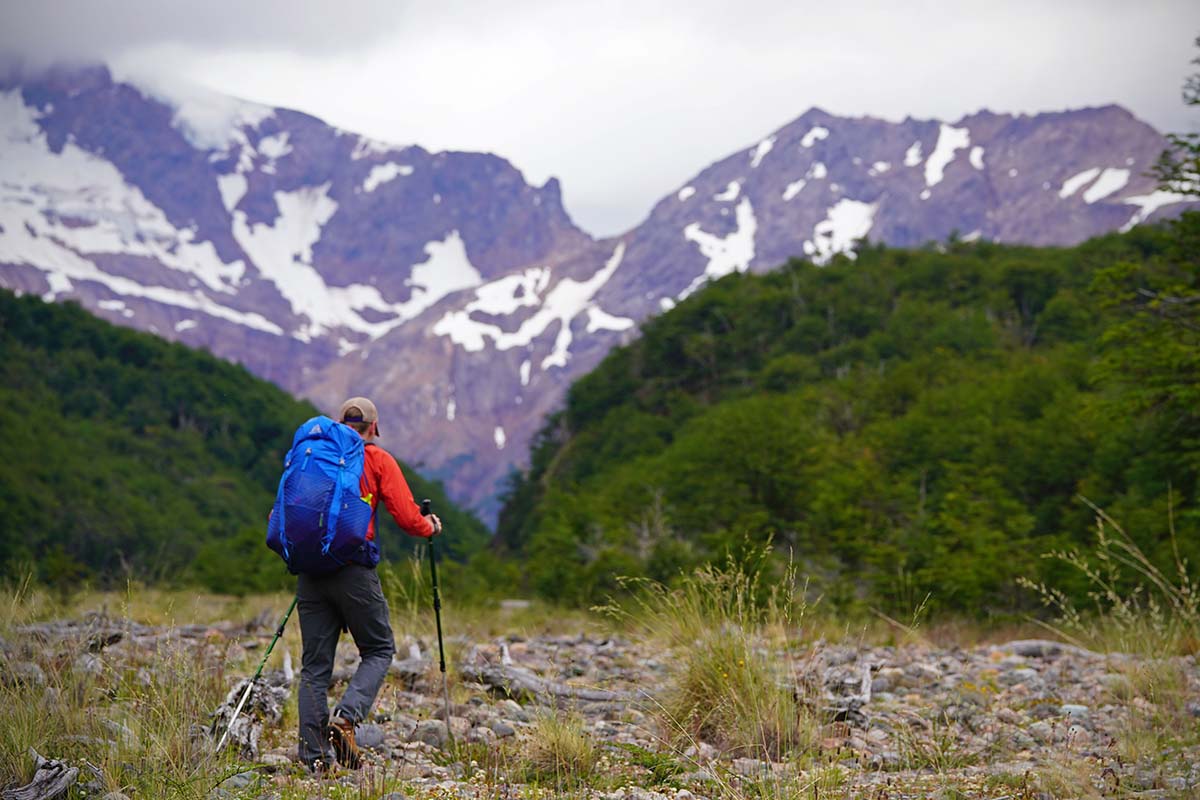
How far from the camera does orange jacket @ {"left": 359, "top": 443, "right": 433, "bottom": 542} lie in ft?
19.7

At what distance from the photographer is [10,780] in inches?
183

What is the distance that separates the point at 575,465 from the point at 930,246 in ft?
189

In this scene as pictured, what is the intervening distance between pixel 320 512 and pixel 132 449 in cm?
9752

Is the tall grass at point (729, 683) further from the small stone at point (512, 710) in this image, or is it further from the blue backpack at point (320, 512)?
the blue backpack at point (320, 512)

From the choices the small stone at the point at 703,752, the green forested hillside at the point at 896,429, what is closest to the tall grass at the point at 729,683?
the small stone at the point at 703,752

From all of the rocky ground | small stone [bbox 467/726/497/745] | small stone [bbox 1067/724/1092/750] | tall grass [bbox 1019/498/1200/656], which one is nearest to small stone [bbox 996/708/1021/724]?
the rocky ground

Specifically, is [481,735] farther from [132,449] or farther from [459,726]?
[132,449]

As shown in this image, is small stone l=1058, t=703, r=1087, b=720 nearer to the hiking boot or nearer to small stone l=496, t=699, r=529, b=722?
small stone l=496, t=699, r=529, b=722

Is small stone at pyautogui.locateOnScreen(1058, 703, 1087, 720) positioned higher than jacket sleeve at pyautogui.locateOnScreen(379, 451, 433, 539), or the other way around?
jacket sleeve at pyautogui.locateOnScreen(379, 451, 433, 539)

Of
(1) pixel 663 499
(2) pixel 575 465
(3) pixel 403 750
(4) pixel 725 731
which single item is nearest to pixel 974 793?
(4) pixel 725 731

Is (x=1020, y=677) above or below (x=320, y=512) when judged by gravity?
below

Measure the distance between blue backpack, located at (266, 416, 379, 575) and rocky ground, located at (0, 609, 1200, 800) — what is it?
2.61 ft

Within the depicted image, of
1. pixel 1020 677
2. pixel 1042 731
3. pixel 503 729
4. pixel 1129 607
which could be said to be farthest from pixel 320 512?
pixel 1129 607

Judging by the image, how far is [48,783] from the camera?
175 inches
